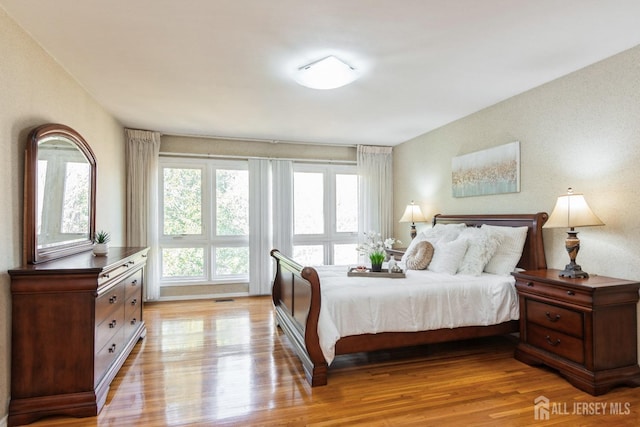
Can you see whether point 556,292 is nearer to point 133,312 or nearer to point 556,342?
point 556,342

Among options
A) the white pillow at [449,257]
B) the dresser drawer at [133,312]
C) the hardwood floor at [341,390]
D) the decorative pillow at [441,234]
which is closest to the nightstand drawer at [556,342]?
the hardwood floor at [341,390]

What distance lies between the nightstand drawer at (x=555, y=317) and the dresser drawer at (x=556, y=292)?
0.26ft

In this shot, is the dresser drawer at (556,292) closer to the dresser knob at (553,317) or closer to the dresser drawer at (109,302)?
the dresser knob at (553,317)

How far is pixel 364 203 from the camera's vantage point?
19.8 ft

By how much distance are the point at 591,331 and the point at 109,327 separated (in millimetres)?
3471

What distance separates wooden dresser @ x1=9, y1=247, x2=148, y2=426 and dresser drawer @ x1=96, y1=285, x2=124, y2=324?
16 millimetres

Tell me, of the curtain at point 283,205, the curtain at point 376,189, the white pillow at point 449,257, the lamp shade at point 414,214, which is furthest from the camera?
the curtain at point 376,189

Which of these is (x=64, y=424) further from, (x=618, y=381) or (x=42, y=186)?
(x=618, y=381)

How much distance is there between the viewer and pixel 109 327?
8.48ft

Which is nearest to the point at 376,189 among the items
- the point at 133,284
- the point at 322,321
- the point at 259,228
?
the point at 259,228

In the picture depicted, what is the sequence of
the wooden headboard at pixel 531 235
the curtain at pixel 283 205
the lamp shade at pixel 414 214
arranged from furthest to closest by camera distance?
the curtain at pixel 283 205 < the lamp shade at pixel 414 214 < the wooden headboard at pixel 531 235

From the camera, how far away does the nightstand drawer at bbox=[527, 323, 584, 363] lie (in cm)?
256

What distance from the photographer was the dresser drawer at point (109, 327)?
2.36 m

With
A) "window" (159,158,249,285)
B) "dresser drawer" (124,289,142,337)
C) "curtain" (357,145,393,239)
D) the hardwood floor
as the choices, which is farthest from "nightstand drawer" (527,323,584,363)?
"window" (159,158,249,285)
